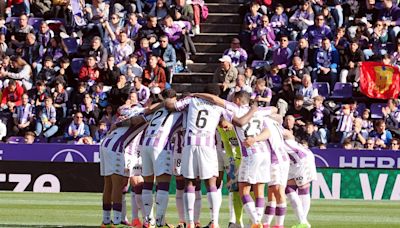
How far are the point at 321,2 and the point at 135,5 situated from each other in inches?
187

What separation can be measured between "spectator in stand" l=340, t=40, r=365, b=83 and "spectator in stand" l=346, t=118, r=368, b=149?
1.73m

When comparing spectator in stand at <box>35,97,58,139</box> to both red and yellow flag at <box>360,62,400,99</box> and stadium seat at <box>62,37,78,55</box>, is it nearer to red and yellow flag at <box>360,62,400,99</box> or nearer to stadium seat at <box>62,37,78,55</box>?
stadium seat at <box>62,37,78,55</box>

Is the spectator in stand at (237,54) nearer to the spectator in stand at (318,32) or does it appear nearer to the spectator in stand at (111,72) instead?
the spectator in stand at (318,32)

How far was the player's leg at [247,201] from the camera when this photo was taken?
15555 millimetres

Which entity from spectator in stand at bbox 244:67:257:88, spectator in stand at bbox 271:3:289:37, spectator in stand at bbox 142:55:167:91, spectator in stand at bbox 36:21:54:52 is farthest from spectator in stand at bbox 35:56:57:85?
spectator in stand at bbox 271:3:289:37

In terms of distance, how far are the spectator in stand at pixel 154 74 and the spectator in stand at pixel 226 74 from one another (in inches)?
49.3

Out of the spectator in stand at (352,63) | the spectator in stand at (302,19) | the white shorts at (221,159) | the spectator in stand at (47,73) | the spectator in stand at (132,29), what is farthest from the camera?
the spectator in stand at (132,29)

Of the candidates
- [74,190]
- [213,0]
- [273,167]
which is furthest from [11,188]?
[273,167]

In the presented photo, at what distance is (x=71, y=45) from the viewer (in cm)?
2995

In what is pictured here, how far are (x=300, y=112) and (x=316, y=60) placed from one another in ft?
5.65

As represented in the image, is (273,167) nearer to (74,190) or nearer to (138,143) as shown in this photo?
(138,143)

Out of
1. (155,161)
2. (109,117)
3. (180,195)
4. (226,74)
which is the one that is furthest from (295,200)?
(109,117)

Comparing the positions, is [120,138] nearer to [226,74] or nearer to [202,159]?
[202,159]

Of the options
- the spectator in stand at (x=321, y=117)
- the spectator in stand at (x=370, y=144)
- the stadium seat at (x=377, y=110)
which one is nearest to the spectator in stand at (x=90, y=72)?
the spectator in stand at (x=321, y=117)
